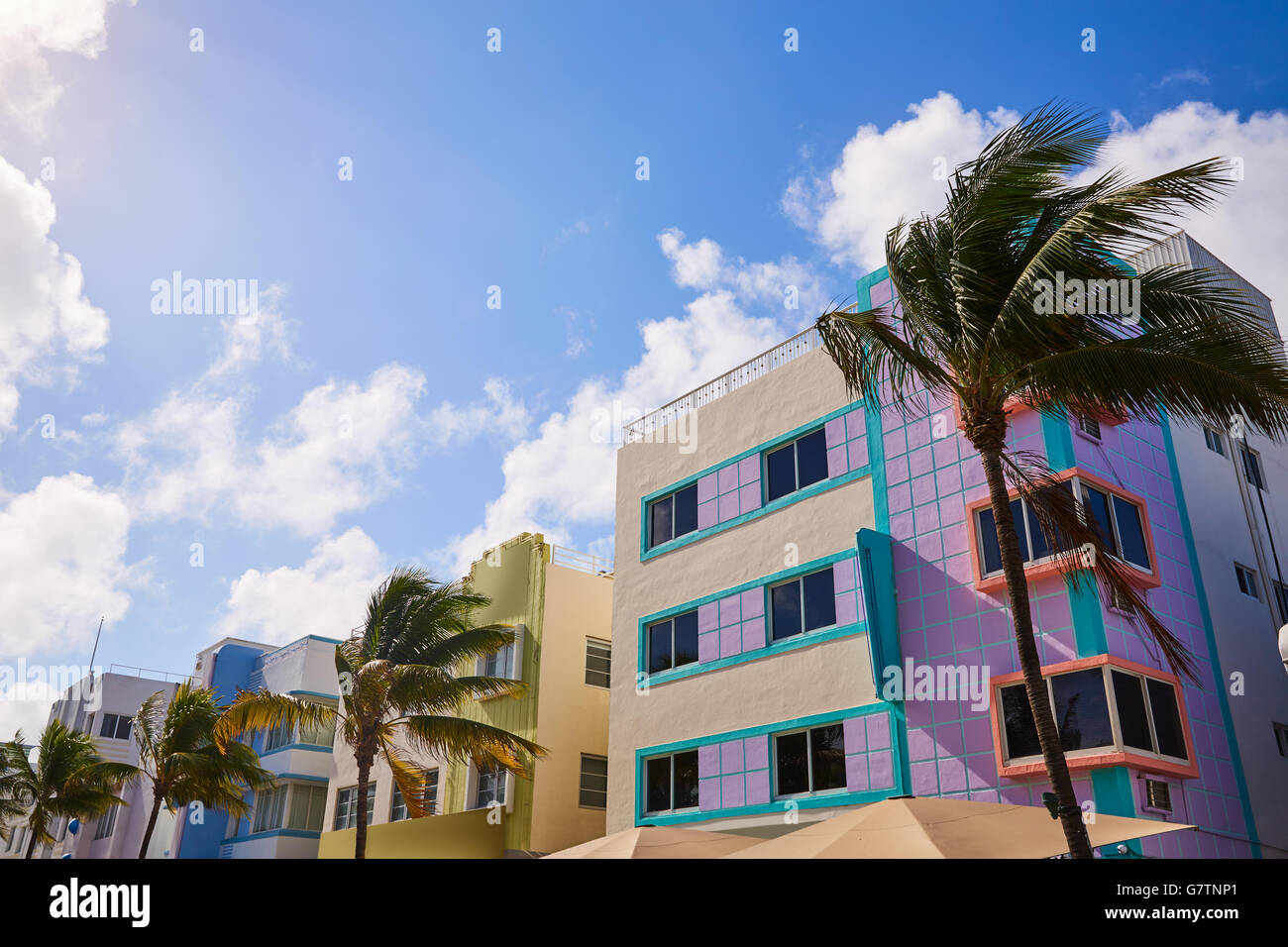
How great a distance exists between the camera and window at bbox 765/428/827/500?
21969mm

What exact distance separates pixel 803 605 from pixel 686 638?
12.3 feet

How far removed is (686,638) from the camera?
2389cm

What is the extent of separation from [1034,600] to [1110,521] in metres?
1.95

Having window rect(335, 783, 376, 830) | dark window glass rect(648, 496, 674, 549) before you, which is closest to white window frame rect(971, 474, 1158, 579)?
dark window glass rect(648, 496, 674, 549)

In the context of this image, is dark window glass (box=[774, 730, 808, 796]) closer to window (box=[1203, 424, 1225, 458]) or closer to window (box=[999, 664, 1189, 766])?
window (box=[999, 664, 1189, 766])

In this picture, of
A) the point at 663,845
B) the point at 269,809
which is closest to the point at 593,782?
the point at 663,845

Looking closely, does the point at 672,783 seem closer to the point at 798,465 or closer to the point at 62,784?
the point at 798,465

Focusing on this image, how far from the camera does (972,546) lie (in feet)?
58.8

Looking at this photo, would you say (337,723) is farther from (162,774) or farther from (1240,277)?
(1240,277)

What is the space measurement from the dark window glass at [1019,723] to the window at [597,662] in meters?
14.4

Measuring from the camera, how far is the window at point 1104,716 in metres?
15.3

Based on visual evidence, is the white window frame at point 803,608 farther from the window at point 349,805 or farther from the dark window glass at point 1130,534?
the window at point 349,805

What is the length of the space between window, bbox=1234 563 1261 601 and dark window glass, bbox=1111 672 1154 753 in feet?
19.0
